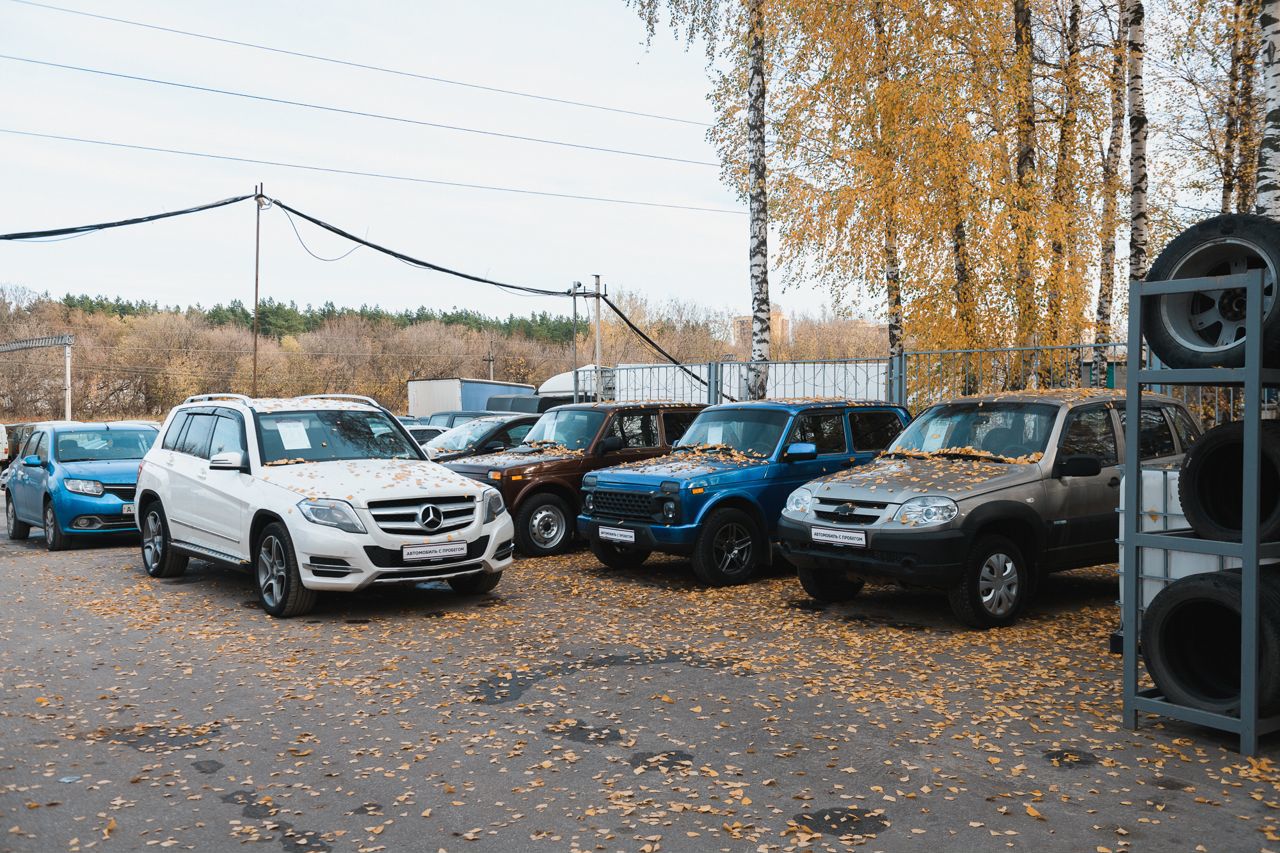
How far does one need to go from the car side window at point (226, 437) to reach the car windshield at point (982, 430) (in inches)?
252

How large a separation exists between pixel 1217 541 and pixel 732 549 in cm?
571

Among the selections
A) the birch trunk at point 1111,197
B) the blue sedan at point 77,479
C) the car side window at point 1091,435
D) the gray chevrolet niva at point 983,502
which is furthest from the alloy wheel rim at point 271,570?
the birch trunk at point 1111,197

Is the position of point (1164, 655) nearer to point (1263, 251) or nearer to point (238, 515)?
point (1263, 251)

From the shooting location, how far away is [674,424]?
13.8 m

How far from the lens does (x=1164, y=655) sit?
224 inches

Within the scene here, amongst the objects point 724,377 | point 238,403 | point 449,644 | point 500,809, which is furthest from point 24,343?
point 500,809

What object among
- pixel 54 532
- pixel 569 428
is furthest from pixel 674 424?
pixel 54 532

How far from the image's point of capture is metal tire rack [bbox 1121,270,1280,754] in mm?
5199

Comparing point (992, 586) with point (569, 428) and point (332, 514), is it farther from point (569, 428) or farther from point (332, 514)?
point (569, 428)

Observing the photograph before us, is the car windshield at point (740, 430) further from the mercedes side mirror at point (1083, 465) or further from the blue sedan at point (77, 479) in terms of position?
the blue sedan at point (77, 479)

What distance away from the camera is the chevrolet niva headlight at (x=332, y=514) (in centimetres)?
872

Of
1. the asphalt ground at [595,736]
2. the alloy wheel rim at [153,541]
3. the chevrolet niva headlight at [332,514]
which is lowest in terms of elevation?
the asphalt ground at [595,736]

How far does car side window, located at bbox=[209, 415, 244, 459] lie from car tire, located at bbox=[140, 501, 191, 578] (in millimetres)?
1294

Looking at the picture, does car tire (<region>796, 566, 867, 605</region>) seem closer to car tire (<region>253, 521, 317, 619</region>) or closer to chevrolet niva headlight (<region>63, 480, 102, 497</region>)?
car tire (<region>253, 521, 317, 619</region>)
